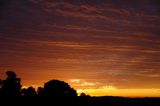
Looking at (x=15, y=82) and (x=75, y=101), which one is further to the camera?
(x=15, y=82)

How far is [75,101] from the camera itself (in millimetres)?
90875

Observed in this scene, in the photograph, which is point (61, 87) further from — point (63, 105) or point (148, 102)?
point (148, 102)

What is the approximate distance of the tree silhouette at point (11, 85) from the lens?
97.2 meters

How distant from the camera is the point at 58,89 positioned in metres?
97.6

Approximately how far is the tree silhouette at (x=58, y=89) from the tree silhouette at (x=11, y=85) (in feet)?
23.5

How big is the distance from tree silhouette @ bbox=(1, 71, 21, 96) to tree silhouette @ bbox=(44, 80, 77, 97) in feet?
23.5

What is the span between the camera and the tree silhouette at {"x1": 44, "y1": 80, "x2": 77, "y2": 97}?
314 ft

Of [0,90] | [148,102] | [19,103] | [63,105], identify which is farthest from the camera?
[148,102]

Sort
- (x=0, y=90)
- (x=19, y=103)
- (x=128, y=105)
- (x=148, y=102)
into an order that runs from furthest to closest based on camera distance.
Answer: (x=148, y=102) < (x=128, y=105) < (x=0, y=90) < (x=19, y=103)

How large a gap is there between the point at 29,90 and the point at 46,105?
1712cm

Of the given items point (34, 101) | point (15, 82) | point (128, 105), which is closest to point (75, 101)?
point (34, 101)

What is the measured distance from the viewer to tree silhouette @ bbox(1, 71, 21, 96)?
97.2 metres

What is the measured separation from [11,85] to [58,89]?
12.4 meters

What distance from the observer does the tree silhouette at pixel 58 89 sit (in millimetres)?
95600
